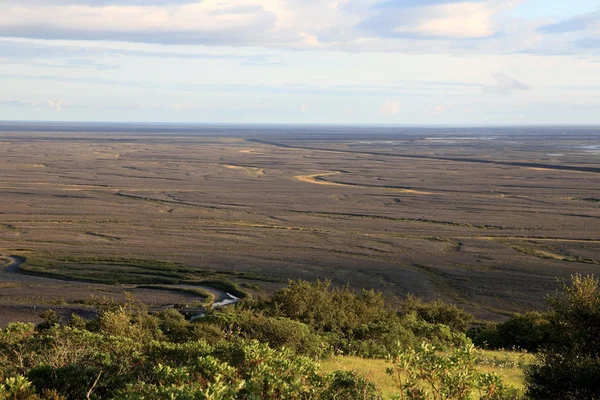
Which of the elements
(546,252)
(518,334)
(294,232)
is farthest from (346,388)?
(294,232)

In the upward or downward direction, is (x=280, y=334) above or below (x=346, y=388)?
below

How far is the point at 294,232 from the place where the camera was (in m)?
64.2

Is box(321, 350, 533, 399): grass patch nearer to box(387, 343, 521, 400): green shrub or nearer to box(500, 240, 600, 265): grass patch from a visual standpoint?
box(387, 343, 521, 400): green shrub

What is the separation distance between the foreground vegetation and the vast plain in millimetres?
16516

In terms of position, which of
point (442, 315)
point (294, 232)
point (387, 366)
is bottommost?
point (294, 232)

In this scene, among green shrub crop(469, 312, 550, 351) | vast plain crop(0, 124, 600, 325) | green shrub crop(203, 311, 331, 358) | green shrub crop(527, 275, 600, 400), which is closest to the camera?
green shrub crop(527, 275, 600, 400)

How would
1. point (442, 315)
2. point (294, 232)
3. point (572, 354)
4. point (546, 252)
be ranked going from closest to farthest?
1. point (572, 354)
2. point (442, 315)
3. point (546, 252)
4. point (294, 232)

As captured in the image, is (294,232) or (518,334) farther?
(294,232)

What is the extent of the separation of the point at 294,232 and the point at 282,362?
52759 millimetres

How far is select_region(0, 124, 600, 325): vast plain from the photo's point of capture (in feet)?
146

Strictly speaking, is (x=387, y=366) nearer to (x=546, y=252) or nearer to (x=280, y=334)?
(x=280, y=334)

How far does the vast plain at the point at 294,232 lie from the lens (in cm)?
4459

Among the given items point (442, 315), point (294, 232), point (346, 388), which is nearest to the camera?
point (346, 388)

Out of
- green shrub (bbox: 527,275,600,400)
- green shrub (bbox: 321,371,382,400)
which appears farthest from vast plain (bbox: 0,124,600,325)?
green shrub (bbox: 321,371,382,400)
